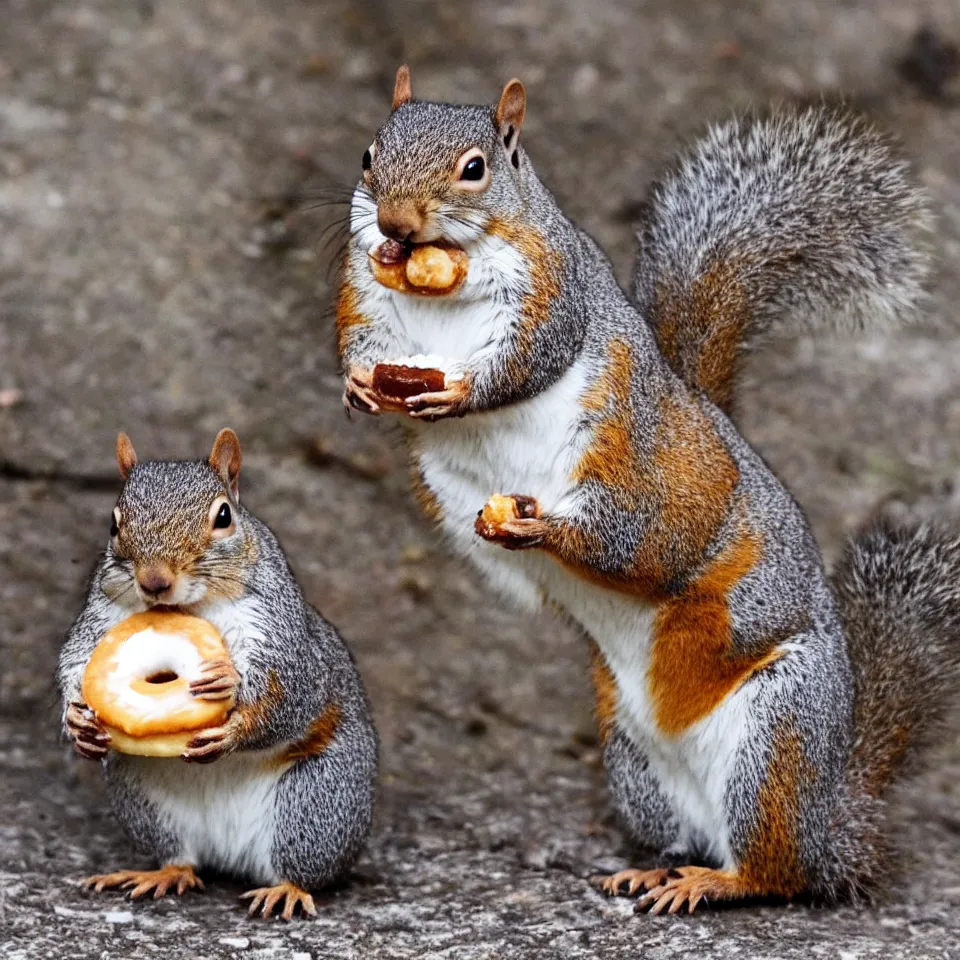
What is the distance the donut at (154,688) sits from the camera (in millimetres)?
3014

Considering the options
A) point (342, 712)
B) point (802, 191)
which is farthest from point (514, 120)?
point (342, 712)

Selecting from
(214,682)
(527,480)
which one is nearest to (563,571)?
(527,480)

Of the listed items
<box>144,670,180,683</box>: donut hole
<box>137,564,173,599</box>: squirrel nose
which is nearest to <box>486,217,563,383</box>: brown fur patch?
<box>137,564,173,599</box>: squirrel nose

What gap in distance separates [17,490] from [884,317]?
2382mm

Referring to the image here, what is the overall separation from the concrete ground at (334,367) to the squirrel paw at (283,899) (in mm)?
114

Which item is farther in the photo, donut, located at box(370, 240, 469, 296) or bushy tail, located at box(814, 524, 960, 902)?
bushy tail, located at box(814, 524, 960, 902)

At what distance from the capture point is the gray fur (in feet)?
10.0

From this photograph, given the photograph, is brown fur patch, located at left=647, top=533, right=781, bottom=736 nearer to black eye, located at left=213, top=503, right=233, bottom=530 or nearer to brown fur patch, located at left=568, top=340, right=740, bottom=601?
brown fur patch, located at left=568, top=340, right=740, bottom=601

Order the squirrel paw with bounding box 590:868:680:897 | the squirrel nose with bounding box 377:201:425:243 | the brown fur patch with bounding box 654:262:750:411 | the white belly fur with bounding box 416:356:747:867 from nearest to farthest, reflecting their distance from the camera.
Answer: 1. the squirrel nose with bounding box 377:201:425:243
2. the white belly fur with bounding box 416:356:747:867
3. the squirrel paw with bounding box 590:868:680:897
4. the brown fur patch with bounding box 654:262:750:411

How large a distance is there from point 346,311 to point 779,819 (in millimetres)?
1315

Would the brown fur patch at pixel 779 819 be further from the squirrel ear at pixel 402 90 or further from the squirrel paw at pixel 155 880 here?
the squirrel ear at pixel 402 90

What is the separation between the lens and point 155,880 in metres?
3.31

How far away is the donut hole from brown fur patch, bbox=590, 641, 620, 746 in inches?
36.7

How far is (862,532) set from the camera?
3.81 meters
